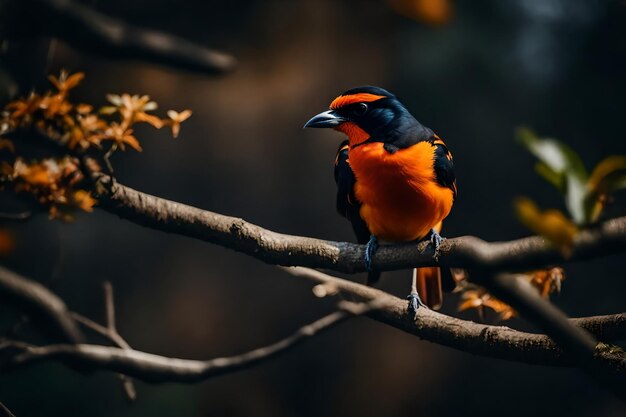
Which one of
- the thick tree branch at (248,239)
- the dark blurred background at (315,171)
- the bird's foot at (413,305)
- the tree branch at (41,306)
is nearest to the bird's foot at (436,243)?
the thick tree branch at (248,239)

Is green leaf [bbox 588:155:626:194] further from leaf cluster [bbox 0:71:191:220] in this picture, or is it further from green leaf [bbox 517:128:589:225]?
leaf cluster [bbox 0:71:191:220]

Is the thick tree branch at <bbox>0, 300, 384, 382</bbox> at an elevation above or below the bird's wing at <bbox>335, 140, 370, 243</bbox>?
below

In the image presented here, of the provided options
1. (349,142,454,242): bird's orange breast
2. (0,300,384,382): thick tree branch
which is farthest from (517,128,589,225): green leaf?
(349,142,454,242): bird's orange breast

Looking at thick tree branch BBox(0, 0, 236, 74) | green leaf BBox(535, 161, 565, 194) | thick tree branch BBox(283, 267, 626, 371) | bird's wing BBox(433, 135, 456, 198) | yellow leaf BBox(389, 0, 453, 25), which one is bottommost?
thick tree branch BBox(283, 267, 626, 371)

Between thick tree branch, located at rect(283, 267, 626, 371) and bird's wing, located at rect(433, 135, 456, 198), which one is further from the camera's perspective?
bird's wing, located at rect(433, 135, 456, 198)

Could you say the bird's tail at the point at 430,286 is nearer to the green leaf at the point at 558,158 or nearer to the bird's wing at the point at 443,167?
the bird's wing at the point at 443,167

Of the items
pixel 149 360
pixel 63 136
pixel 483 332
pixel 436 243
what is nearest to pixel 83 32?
pixel 63 136

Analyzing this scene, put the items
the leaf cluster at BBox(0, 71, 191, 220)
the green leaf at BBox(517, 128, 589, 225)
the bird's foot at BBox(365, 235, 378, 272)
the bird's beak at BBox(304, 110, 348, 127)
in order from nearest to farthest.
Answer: the green leaf at BBox(517, 128, 589, 225) → the leaf cluster at BBox(0, 71, 191, 220) → the bird's foot at BBox(365, 235, 378, 272) → the bird's beak at BBox(304, 110, 348, 127)

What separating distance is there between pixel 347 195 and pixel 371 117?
15cm

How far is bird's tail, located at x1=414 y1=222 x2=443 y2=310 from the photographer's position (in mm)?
1253

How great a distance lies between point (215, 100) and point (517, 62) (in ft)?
3.77

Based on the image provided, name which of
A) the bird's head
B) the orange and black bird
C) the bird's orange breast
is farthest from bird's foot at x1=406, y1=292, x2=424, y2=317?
the bird's head

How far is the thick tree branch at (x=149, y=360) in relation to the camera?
2.66 feet

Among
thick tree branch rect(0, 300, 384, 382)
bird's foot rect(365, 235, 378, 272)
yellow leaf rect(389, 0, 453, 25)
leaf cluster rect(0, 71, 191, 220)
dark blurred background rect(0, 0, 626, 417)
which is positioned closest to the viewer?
yellow leaf rect(389, 0, 453, 25)
